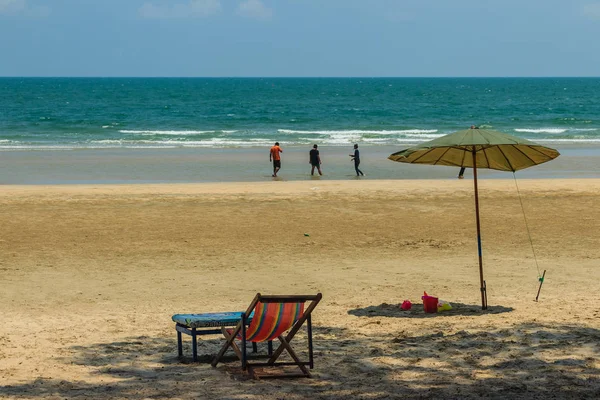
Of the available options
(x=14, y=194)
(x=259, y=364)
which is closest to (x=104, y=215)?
(x=14, y=194)

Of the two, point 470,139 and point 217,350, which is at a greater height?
point 470,139

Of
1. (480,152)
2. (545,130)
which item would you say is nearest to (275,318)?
(480,152)

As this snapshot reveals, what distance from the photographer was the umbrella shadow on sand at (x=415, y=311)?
10061mm

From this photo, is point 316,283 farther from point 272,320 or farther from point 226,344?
point 272,320

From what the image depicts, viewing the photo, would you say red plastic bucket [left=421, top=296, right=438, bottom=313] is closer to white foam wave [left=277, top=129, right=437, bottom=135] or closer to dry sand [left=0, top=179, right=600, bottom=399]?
dry sand [left=0, top=179, right=600, bottom=399]

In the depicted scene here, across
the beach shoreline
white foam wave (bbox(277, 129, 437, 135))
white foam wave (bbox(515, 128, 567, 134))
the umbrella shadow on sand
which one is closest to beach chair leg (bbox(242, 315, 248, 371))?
the umbrella shadow on sand

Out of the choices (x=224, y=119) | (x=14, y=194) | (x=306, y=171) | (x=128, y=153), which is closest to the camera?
(x=14, y=194)

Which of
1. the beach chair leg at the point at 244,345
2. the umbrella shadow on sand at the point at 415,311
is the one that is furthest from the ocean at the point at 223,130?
the beach chair leg at the point at 244,345

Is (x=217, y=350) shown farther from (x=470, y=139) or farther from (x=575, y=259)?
(x=575, y=259)

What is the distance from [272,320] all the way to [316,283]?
4.62 m

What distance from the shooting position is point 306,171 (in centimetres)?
2866

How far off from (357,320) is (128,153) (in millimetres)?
27848

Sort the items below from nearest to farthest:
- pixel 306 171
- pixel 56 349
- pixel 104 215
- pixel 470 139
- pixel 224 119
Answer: pixel 56 349
pixel 470 139
pixel 104 215
pixel 306 171
pixel 224 119

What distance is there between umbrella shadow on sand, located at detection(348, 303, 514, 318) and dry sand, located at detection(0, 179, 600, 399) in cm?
4
